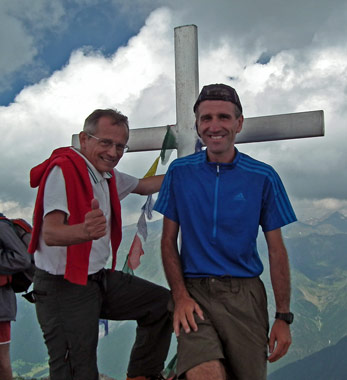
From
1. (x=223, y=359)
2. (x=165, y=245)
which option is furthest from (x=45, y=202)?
(x=223, y=359)

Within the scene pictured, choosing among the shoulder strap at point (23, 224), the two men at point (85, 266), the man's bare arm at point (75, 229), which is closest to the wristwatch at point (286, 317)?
the two men at point (85, 266)

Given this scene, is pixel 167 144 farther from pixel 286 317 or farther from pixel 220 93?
pixel 286 317

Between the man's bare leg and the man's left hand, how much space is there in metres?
0.53

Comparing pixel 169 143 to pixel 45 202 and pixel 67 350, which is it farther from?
pixel 67 350

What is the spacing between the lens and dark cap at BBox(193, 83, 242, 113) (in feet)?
11.4

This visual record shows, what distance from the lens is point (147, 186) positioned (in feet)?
15.2

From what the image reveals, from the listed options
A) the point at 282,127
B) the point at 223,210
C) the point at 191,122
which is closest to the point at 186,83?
the point at 191,122

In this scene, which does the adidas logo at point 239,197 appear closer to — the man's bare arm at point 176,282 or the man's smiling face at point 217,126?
the man's smiling face at point 217,126

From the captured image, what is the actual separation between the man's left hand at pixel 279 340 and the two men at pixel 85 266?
1086mm

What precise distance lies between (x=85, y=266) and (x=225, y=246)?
112 cm

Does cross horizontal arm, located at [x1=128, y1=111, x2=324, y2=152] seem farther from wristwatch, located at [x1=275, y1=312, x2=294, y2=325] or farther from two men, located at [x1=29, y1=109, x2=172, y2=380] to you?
wristwatch, located at [x1=275, y1=312, x2=294, y2=325]

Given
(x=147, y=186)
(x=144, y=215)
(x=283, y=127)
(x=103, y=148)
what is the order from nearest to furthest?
(x=103, y=148), (x=147, y=186), (x=283, y=127), (x=144, y=215)

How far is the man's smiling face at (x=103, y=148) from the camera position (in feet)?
12.7

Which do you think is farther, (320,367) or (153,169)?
(320,367)
